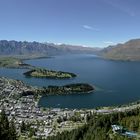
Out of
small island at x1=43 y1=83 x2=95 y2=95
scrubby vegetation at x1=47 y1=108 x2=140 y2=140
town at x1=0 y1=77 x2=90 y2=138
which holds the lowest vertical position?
town at x1=0 y1=77 x2=90 y2=138

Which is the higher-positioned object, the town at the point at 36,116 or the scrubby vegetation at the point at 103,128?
the scrubby vegetation at the point at 103,128

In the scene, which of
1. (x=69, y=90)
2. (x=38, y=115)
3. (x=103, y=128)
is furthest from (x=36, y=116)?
(x=69, y=90)

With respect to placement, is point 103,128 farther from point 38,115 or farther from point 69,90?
point 69,90

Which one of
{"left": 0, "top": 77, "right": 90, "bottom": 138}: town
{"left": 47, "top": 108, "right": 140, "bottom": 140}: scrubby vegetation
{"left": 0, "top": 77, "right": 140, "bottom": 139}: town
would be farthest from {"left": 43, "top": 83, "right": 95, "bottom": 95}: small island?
{"left": 47, "top": 108, "right": 140, "bottom": 140}: scrubby vegetation

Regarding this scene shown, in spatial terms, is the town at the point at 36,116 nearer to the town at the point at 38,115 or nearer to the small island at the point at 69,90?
the town at the point at 38,115

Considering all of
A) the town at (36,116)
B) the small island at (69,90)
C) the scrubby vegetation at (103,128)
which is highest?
the scrubby vegetation at (103,128)

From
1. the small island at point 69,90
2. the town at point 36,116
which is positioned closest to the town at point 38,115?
the town at point 36,116

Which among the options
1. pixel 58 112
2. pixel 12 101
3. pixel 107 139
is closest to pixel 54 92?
pixel 12 101

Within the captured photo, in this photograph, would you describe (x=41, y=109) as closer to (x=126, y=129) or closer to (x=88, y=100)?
(x=88, y=100)

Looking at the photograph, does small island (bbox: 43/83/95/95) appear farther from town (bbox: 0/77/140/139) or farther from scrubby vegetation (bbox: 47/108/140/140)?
scrubby vegetation (bbox: 47/108/140/140)

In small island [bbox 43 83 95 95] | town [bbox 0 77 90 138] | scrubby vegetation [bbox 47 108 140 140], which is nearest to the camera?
scrubby vegetation [bbox 47 108 140 140]

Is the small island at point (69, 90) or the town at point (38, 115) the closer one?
the town at point (38, 115)
